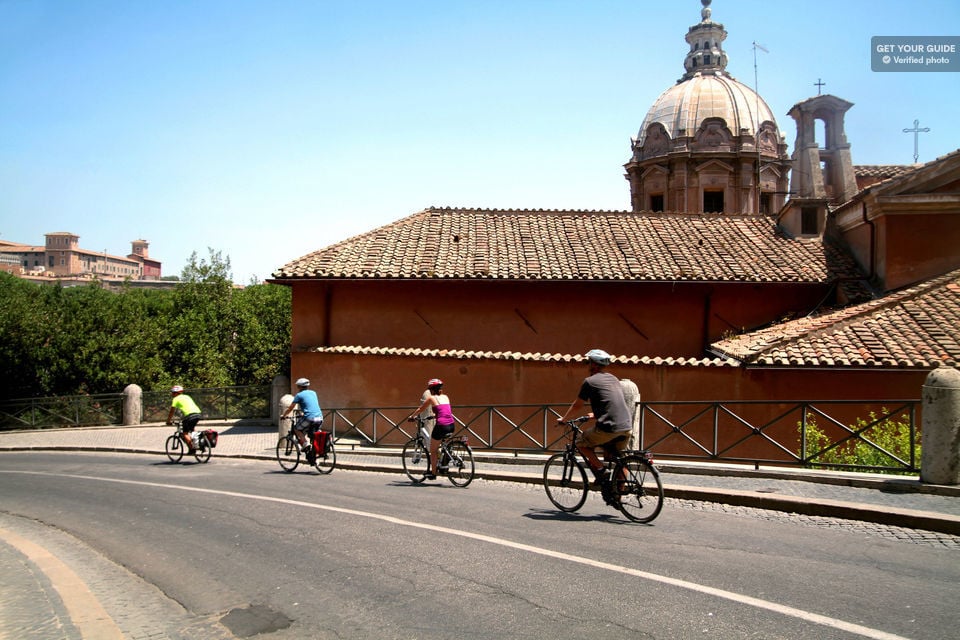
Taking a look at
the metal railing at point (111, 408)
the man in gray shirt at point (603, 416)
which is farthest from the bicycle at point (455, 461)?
the metal railing at point (111, 408)

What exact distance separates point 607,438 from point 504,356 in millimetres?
9529

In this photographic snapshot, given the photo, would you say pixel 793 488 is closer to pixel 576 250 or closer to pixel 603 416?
pixel 603 416

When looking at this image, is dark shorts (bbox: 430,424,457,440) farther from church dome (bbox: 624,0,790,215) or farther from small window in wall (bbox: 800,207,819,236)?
church dome (bbox: 624,0,790,215)

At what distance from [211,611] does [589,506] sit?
16.4 feet

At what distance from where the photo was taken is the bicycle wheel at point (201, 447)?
16922mm

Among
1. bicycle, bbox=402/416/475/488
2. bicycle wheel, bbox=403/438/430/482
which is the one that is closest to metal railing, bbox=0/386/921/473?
bicycle, bbox=402/416/475/488

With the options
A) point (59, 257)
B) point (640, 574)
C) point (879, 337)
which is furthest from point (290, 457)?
point (59, 257)

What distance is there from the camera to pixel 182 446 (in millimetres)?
17375

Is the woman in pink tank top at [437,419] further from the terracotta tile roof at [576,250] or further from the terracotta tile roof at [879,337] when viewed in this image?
the terracotta tile roof at [576,250]

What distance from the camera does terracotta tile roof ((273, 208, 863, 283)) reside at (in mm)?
21281

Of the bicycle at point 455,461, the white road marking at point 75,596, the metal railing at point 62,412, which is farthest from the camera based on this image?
the metal railing at point 62,412

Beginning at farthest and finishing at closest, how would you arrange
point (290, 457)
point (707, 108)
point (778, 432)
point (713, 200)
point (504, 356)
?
point (707, 108), point (713, 200), point (504, 356), point (778, 432), point (290, 457)

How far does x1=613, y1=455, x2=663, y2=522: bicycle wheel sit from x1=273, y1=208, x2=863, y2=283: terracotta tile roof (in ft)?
41.0

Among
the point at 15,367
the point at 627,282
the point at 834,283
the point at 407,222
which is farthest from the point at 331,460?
the point at 15,367
